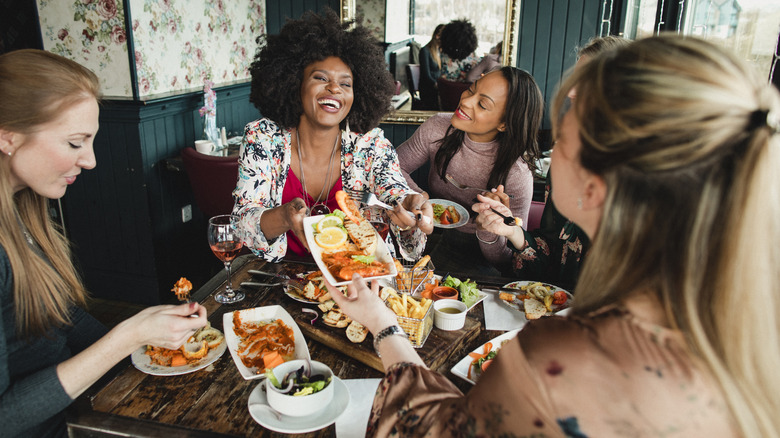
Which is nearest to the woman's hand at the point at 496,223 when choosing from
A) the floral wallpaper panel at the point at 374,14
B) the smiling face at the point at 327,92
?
the smiling face at the point at 327,92

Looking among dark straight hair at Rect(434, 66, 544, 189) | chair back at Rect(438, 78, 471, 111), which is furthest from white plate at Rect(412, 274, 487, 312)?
chair back at Rect(438, 78, 471, 111)

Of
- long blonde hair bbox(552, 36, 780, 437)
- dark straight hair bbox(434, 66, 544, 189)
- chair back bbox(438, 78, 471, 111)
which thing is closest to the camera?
long blonde hair bbox(552, 36, 780, 437)

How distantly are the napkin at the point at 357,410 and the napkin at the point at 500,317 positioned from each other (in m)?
0.43

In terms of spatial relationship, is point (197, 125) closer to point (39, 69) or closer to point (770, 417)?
point (39, 69)

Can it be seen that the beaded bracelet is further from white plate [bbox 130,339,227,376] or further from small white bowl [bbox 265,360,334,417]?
white plate [bbox 130,339,227,376]

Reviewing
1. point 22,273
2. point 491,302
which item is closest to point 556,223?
point 491,302

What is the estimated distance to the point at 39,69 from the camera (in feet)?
3.90

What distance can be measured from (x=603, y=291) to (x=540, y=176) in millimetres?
2388

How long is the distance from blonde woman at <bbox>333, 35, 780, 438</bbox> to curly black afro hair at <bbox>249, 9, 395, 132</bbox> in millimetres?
1613

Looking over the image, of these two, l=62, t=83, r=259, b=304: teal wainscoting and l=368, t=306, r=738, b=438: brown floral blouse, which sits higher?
l=368, t=306, r=738, b=438: brown floral blouse

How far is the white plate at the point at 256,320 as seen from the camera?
3.80ft

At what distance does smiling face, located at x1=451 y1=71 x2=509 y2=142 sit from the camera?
2396 mm

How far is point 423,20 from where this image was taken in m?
3.84

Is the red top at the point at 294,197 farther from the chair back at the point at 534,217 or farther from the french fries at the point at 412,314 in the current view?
the chair back at the point at 534,217
